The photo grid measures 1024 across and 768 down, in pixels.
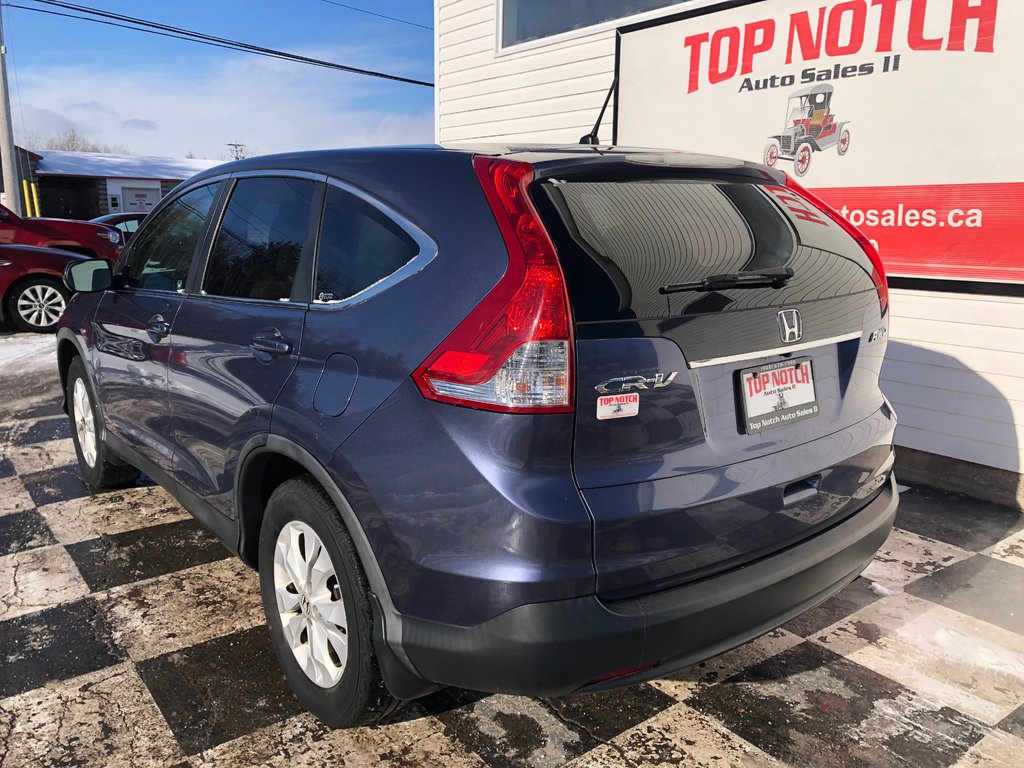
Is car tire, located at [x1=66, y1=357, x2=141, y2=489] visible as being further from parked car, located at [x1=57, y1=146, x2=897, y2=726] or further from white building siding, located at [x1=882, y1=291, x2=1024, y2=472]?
white building siding, located at [x1=882, y1=291, x2=1024, y2=472]

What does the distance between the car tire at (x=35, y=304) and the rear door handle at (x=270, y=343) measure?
867 centimetres

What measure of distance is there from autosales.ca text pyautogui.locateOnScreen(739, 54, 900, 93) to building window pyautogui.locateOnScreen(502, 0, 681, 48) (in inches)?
43.1

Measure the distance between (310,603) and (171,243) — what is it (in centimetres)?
186

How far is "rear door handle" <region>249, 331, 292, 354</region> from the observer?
7.71 feet

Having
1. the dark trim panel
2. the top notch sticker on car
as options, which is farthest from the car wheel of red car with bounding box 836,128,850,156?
the dark trim panel

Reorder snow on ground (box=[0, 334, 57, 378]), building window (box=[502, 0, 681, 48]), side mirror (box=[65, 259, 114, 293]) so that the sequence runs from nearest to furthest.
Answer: side mirror (box=[65, 259, 114, 293]) → building window (box=[502, 0, 681, 48]) → snow on ground (box=[0, 334, 57, 378])

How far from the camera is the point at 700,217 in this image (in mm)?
2186

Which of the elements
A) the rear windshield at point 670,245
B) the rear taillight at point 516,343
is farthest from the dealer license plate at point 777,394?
the rear taillight at point 516,343

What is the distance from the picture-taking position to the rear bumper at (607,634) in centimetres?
177

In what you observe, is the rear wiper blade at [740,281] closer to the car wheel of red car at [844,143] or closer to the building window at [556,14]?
the car wheel of red car at [844,143]

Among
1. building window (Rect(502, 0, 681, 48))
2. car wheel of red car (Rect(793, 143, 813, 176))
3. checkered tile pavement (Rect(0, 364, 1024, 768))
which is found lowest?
checkered tile pavement (Rect(0, 364, 1024, 768))

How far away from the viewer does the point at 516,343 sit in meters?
1.79

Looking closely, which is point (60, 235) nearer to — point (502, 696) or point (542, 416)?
point (502, 696)

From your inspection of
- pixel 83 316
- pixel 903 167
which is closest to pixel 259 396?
pixel 83 316
